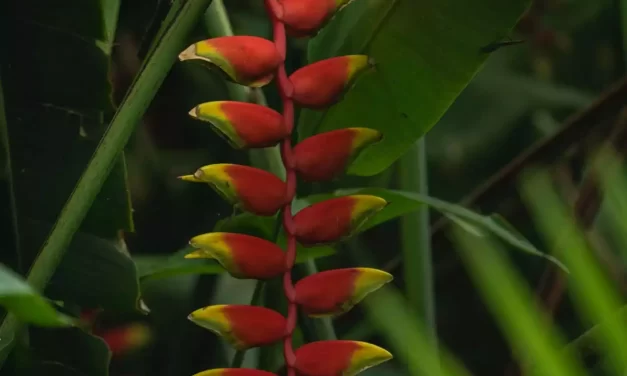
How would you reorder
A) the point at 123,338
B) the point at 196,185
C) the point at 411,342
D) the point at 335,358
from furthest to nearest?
the point at 196,185 → the point at 123,338 → the point at 335,358 → the point at 411,342

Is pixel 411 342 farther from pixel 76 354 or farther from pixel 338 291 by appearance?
pixel 76 354

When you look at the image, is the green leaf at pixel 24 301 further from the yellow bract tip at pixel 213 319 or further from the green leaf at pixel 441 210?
the green leaf at pixel 441 210

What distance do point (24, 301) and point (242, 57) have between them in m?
0.15

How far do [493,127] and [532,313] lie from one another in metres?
0.91

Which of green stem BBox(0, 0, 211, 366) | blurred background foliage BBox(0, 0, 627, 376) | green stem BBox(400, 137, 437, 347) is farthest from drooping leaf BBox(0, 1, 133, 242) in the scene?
green stem BBox(400, 137, 437, 347)

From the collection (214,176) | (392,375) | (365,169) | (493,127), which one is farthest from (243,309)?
(493,127)

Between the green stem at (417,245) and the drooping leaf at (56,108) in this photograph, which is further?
Answer: the green stem at (417,245)

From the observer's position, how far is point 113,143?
0.33 m

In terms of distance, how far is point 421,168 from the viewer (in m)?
0.58

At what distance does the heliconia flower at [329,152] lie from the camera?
34 centimetres

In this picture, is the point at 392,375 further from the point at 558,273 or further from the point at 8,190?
the point at 8,190

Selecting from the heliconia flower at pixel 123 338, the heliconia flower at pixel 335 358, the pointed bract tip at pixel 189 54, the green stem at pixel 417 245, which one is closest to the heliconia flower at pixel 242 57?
the pointed bract tip at pixel 189 54

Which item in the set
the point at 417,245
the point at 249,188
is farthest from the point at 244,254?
the point at 417,245

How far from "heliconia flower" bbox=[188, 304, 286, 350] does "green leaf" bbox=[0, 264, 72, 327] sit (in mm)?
104
